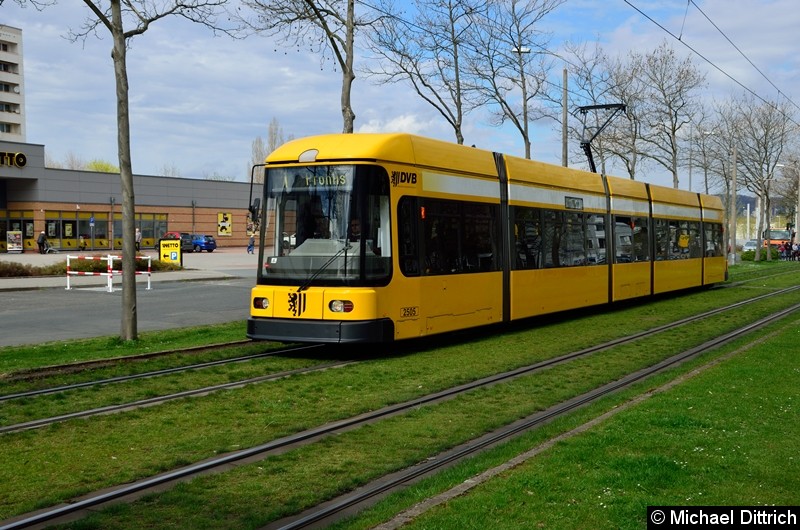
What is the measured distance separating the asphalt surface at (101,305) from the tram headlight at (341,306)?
238 inches

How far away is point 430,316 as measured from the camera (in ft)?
47.0

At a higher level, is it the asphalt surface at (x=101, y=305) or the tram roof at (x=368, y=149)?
the tram roof at (x=368, y=149)

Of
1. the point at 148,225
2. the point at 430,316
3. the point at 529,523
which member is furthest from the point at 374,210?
the point at 148,225

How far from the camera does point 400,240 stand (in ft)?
44.7

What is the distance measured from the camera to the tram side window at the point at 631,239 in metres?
22.8

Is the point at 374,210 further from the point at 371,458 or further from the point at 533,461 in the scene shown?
the point at 533,461

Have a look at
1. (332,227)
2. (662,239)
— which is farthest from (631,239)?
(332,227)

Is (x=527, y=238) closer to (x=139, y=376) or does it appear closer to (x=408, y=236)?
(x=408, y=236)

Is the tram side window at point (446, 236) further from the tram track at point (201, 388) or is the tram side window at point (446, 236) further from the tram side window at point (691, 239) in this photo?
the tram side window at point (691, 239)

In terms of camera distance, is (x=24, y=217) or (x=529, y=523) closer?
(x=529, y=523)

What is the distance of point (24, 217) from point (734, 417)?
59.1 m

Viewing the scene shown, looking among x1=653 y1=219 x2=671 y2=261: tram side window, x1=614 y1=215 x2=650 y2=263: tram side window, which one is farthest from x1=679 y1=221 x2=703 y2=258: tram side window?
x1=614 y1=215 x2=650 y2=263: tram side window

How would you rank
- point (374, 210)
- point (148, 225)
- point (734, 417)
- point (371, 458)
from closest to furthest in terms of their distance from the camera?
point (371, 458)
point (734, 417)
point (374, 210)
point (148, 225)

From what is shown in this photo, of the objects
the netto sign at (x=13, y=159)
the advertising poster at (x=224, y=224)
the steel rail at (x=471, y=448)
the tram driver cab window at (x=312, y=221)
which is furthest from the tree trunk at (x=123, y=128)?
the advertising poster at (x=224, y=224)
